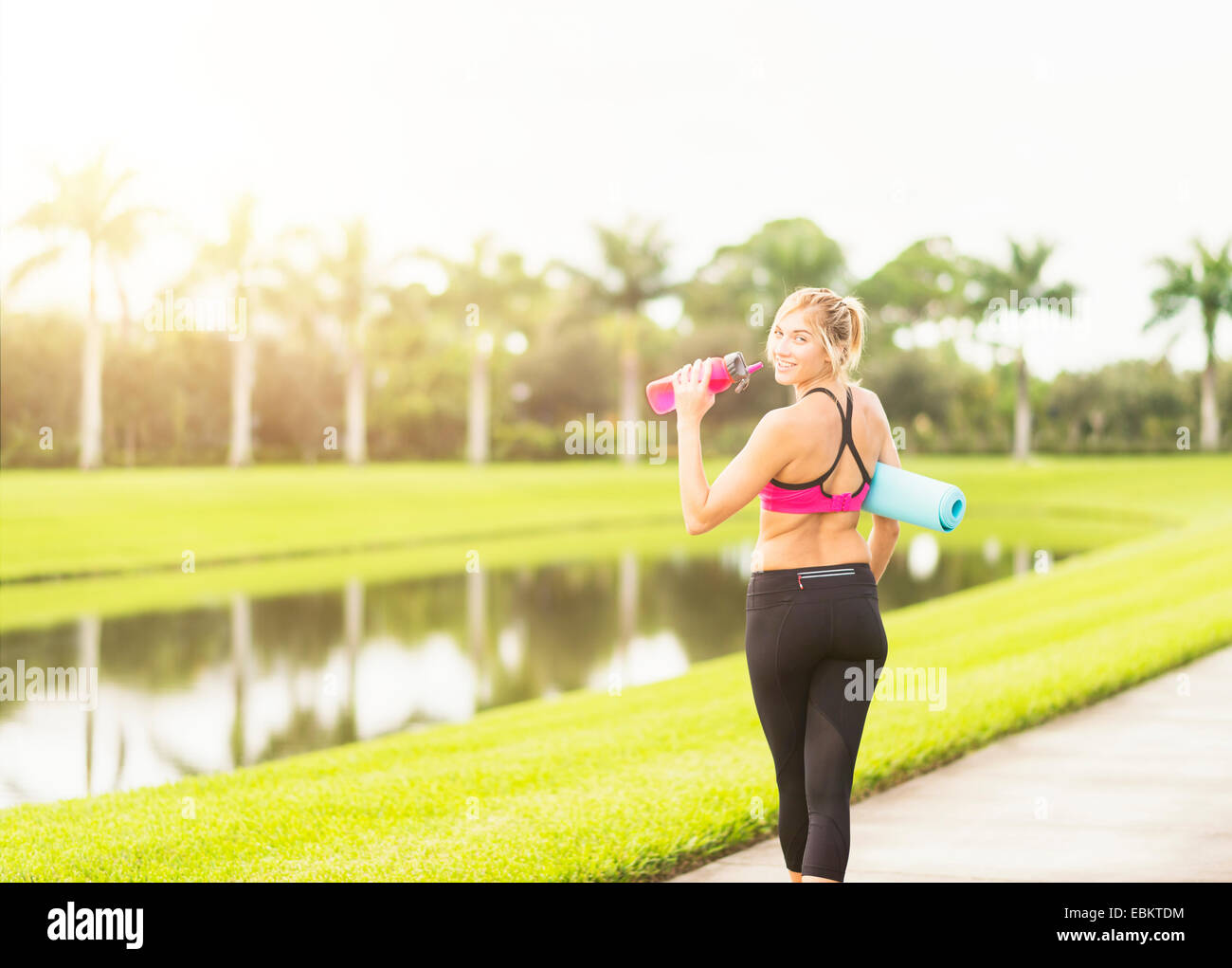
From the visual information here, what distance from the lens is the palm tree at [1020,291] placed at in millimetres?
59156

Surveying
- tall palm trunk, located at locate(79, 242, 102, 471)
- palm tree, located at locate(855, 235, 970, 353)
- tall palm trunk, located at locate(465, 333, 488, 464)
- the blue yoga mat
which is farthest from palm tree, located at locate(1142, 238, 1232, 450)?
the blue yoga mat

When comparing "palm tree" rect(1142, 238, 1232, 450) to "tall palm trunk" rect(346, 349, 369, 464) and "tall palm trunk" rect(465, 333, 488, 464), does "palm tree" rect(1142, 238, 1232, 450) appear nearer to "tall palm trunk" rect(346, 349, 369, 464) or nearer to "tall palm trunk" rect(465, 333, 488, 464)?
"tall palm trunk" rect(465, 333, 488, 464)

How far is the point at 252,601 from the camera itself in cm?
1906

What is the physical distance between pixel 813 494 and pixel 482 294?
2135 inches

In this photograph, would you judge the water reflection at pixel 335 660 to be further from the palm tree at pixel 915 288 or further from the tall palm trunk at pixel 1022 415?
the palm tree at pixel 915 288

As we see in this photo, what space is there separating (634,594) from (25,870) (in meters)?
14.8

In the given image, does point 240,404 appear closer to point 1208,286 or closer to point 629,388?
point 629,388

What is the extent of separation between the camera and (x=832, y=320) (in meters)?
3.76

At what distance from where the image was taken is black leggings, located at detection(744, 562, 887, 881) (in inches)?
147

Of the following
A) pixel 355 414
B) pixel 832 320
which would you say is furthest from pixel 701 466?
pixel 355 414

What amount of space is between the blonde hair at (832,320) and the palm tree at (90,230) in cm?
2656

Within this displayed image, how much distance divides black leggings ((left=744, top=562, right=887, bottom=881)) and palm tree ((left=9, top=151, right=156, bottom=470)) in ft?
87.5
